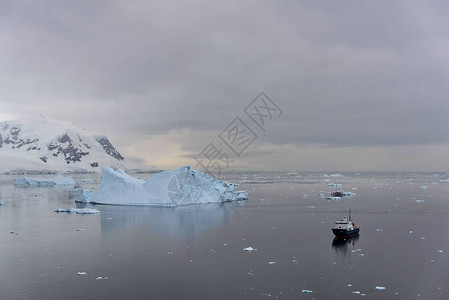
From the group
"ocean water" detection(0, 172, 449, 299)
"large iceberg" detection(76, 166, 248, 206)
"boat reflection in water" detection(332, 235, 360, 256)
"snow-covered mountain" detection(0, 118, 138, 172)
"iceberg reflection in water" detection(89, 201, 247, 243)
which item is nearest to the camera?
"ocean water" detection(0, 172, 449, 299)

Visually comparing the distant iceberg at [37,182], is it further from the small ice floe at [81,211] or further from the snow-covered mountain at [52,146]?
the snow-covered mountain at [52,146]

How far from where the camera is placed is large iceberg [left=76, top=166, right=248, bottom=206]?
37406 mm

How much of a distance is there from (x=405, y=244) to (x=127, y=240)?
14.4 meters

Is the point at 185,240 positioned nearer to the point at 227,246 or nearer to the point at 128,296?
the point at 227,246

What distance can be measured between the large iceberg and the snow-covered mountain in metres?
111

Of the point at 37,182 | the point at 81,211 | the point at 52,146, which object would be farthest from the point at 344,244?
the point at 52,146

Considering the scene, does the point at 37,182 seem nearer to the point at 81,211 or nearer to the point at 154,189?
the point at 154,189

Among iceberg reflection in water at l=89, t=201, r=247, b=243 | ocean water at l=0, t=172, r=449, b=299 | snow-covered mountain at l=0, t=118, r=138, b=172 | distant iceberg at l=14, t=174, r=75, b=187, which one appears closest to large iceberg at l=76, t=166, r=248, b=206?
iceberg reflection in water at l=89, t=201, r=247, b=243

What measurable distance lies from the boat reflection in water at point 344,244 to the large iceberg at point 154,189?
1702 centimetres

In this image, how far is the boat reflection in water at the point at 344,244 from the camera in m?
20.1

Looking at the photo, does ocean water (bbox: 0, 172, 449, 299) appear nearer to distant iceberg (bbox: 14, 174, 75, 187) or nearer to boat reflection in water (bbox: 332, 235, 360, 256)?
boat reflection in water (bbox: 332, 235, 360, 256)

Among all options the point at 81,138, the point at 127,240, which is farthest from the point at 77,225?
the point at 81,138

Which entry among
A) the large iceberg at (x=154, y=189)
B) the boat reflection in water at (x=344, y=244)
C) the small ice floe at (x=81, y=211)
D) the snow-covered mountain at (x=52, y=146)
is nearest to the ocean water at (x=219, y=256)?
the boat reflection in water at (x=344, y=244)

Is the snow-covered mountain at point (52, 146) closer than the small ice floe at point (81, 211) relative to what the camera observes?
No
